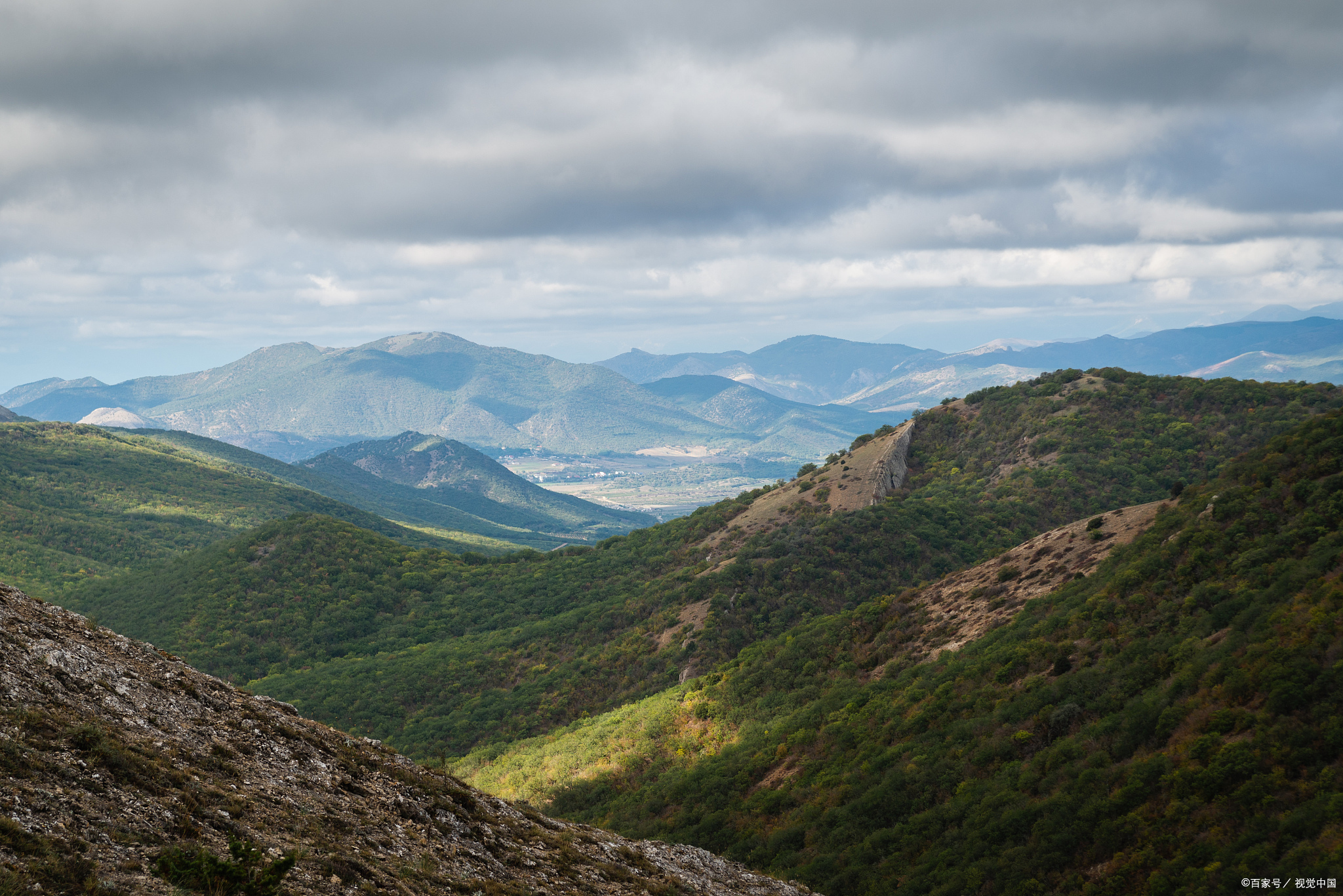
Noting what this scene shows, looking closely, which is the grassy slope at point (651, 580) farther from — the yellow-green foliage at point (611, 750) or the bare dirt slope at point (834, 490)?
the yellow-green foliage at point (611, 750)

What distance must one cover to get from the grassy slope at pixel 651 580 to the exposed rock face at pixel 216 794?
53.2 metres

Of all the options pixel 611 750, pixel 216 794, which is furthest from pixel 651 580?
pixel 216 794

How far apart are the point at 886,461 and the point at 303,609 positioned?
90318 millimetres

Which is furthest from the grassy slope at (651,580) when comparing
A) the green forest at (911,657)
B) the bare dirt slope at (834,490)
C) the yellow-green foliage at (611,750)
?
the yellow-green foliage at (611,750)

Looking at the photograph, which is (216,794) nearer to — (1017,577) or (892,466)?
(1017,577)

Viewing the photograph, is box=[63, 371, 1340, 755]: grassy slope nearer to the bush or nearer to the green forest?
the green forest

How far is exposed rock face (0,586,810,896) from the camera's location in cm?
1650

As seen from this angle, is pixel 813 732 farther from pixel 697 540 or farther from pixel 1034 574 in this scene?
pixel 697 540

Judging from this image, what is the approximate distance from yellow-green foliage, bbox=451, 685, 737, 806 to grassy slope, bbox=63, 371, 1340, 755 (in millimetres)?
6651

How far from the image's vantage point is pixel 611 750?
2579 inches

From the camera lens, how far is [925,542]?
9325cm

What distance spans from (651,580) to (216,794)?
9165cm

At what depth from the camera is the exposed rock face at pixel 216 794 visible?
16.5 m

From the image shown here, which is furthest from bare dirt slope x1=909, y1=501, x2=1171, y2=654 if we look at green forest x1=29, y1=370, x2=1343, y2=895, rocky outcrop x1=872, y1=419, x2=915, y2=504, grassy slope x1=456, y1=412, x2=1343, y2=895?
rocky outcrop x1=872, y1=419, x2=915, y2=504
